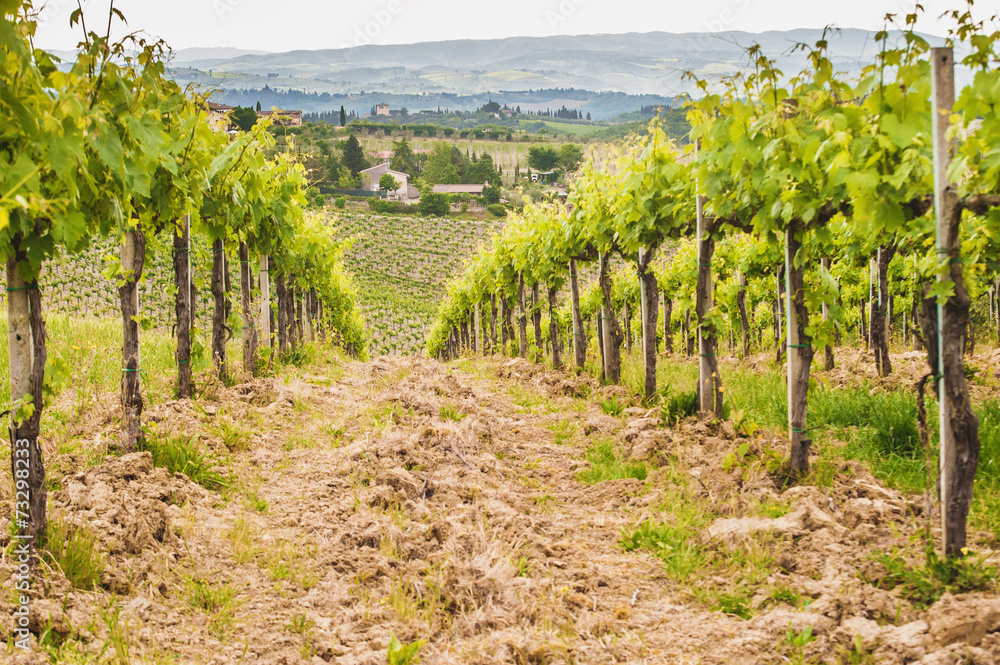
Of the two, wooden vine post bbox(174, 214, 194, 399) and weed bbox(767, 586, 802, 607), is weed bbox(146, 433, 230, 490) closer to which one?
wooden vine post bbox(174, 214, 194, 399)

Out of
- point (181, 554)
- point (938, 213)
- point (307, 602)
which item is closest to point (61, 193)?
point (181, 554)

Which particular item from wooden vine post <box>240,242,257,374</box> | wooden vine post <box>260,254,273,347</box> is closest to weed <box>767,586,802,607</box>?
wooden vine post <box>240,242,257,374</box>

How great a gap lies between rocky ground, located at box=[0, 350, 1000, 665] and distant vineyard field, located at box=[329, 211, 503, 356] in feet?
99.4

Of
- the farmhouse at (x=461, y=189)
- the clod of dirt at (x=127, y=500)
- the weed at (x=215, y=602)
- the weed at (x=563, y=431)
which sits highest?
the farmhouse at (x=461, y=189)

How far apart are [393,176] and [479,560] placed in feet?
390

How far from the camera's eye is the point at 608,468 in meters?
5.65

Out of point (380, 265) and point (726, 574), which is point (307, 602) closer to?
point (726, 574)

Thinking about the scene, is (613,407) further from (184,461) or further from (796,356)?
(184,461)

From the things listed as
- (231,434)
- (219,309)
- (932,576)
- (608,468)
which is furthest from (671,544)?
(219,309)

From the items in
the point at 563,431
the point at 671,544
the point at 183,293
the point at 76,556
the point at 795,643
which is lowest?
the point at 563,431

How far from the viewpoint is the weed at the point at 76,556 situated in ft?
10.1

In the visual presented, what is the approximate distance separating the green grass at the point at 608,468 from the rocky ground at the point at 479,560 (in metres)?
0.04

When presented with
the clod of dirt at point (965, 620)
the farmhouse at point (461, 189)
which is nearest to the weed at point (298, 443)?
the clod of dirt at point (965, 620)

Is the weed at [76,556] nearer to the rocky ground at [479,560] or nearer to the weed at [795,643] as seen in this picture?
the rocky ground at [479,560]
